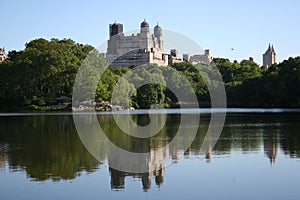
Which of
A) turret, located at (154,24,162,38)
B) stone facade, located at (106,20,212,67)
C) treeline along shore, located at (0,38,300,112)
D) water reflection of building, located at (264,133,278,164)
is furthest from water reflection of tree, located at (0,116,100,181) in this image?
turret, located at (154,24,162,38)

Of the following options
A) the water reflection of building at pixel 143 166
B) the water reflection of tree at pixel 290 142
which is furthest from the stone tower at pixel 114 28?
the water reflection of building at pixel 143 166

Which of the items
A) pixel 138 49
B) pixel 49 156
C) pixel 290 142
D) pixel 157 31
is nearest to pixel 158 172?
pixel 49 156

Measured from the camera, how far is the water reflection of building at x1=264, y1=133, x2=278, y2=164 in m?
17.1

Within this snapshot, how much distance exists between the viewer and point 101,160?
1667 cm

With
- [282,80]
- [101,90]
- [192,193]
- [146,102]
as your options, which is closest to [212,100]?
[146,102]

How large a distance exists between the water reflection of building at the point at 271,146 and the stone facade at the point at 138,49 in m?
110

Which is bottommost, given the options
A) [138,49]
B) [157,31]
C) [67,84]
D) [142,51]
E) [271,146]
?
[271,146]

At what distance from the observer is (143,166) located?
15406 millimetres

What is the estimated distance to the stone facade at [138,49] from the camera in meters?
137

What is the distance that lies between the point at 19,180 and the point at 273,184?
6281 mm

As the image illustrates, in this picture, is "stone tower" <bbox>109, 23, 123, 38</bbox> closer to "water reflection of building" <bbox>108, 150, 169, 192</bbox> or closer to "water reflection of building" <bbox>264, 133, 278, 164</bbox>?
"water reflection of building" <bbox>264, 133, 278, 164</bbox>

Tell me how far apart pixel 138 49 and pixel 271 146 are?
12846 centimetres

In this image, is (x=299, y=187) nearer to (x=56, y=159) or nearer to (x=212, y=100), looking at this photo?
(x=56, y=159)

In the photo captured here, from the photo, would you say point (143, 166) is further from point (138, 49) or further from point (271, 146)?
point (138, 49)
